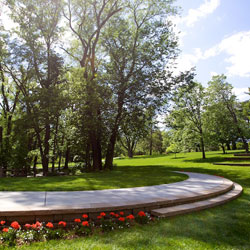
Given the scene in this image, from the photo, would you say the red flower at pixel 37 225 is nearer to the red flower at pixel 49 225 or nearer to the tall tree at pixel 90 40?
the red flower at pixel 49 225

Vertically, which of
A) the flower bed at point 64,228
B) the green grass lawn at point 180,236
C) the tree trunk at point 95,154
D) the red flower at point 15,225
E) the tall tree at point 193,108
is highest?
the tall tree at point 193,108

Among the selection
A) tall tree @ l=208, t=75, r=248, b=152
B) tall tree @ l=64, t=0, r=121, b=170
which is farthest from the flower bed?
tall tree @ l=208, t=75, r=248, b=152

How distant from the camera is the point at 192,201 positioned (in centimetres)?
571

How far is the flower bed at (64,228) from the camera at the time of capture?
3498mm

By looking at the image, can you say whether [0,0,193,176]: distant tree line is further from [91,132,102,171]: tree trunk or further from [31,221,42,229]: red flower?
[31,221,42,229]: red flower

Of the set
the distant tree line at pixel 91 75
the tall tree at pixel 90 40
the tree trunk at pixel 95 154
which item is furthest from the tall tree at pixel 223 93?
the tree trunk at pixel 95 154

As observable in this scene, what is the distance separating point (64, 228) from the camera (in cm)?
394

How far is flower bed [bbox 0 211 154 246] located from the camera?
3.50 m

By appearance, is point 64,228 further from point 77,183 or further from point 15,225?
point 77,183

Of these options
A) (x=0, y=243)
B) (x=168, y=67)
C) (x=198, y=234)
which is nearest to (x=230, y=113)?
(x=168, y=67)

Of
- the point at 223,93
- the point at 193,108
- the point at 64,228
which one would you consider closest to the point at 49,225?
the point at 64,228

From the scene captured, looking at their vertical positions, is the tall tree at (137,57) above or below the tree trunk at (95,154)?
above

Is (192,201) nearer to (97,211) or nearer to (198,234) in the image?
(198,234)

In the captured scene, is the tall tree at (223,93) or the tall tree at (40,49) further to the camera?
the tall tree at (223,93)
